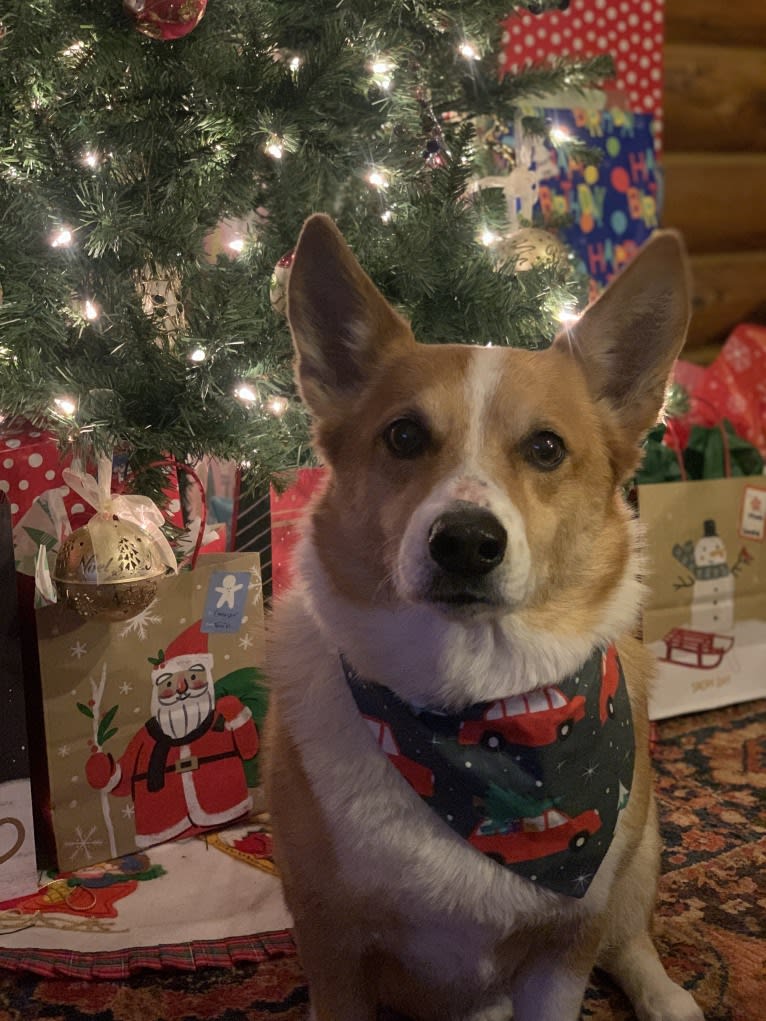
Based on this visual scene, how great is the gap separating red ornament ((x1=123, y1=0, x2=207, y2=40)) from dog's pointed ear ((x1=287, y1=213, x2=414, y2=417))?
20.5 inches

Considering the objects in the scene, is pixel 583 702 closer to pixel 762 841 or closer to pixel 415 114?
pixel 762 841

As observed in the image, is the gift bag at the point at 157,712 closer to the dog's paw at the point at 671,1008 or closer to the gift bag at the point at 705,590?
the dog's paw at the point at 671,1008

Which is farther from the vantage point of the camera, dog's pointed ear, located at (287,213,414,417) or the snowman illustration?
the snowman illustration

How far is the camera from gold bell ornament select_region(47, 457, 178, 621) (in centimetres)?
134

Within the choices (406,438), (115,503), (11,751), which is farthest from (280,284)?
(11,751)

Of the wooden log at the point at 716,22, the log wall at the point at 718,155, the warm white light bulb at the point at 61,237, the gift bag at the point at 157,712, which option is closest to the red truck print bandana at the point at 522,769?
the gift bag at the point at 157,712

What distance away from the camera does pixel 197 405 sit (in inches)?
58.2

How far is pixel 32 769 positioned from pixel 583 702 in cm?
95

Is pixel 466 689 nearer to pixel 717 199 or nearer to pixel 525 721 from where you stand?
pixel 525 721

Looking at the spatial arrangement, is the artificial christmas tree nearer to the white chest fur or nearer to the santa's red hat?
the santa's red hat

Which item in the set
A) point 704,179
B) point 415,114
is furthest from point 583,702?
point 704,179

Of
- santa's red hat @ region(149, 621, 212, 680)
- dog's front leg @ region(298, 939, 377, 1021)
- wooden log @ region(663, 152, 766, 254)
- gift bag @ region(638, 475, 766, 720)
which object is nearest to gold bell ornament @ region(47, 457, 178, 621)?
santa's red hat @ region(149, 621, 212, 680)

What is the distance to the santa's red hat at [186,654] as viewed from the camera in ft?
5.01

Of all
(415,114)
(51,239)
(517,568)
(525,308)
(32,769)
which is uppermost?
(415,114)
